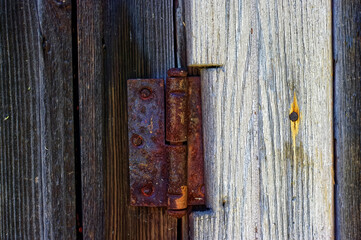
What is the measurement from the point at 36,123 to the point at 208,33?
1.75 ft

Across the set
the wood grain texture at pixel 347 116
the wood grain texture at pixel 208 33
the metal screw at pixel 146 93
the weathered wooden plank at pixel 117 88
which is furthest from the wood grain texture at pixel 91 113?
the wood grain texture at pixel 347 116

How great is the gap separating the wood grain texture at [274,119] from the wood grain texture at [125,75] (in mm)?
140

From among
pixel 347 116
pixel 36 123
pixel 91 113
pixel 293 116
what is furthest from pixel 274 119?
pixel 36 123

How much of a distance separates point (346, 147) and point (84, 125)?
2.34ft

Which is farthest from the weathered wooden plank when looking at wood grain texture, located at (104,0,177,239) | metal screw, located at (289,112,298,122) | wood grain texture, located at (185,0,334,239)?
metal screw, located at (289,112,298,122)

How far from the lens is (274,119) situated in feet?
2.65

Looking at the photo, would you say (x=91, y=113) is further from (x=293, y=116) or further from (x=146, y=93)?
(x=293, y=116)

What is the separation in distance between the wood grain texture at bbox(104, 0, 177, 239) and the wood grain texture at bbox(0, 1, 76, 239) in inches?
4.2

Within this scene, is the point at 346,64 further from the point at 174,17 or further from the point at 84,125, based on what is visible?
the point at 84,125

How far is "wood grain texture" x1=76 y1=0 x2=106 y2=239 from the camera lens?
852 mm

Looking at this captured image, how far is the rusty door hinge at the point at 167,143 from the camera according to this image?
790mm

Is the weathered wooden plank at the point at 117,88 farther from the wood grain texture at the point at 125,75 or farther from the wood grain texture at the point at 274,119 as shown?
the wood grain texture at the point at 274,119

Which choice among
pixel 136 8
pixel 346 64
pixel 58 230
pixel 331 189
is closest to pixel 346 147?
pixel 331 189

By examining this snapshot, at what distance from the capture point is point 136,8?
2.88 feet
